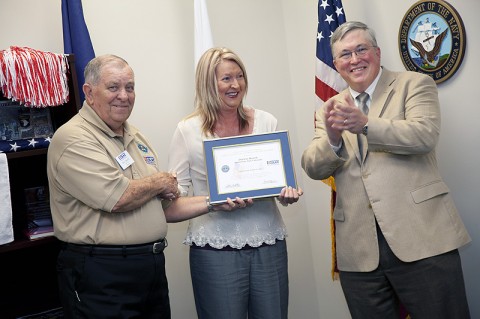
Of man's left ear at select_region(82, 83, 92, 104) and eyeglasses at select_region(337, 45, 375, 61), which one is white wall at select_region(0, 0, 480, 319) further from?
man's left ear at select_region(82, 83, 92, 104)

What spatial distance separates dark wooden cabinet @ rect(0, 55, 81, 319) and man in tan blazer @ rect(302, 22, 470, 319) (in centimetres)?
135

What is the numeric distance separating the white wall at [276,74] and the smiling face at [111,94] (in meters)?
0.97

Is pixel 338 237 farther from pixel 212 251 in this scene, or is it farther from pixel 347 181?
pixel 212 251

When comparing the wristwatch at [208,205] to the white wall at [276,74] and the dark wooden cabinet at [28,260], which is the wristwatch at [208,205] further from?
the white wall at [276,74]

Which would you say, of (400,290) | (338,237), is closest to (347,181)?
(338,237)

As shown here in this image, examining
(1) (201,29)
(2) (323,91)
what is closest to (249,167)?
(2) (323,91)

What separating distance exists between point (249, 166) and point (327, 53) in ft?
3.66

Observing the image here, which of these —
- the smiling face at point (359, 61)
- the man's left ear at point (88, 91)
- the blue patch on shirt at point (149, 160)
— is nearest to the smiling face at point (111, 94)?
→ the man's left ear at point (88, 91)

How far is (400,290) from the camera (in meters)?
2.32

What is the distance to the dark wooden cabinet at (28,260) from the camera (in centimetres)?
276

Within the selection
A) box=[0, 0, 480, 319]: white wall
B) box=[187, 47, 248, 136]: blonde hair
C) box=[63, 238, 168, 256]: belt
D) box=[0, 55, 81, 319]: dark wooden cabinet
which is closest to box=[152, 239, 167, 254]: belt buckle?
box=[63, 238, 168, 256]: belt

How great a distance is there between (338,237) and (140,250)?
924mm

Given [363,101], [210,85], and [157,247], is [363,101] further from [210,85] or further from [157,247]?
[157,247]

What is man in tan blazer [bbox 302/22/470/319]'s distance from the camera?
7.36 feet
